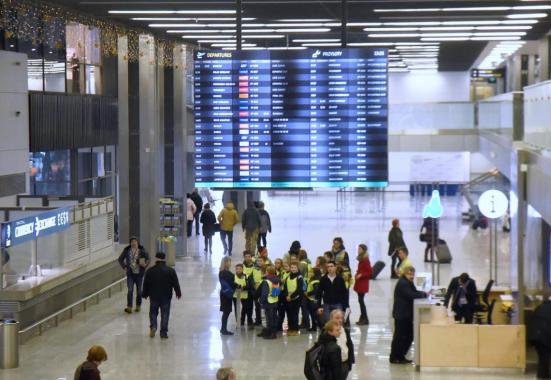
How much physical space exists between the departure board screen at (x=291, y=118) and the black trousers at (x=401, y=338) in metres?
2.28

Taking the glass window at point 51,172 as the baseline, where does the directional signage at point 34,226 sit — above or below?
below

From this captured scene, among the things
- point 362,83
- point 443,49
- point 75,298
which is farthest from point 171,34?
point 443,49

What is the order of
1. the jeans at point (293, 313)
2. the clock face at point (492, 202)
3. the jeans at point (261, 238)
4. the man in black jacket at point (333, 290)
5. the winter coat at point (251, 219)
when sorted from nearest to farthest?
the man in black jacket at point (333, 290) → the jeans at point (293, 313) → the clock face at point (492, 202) → the winter coat at point (251, 219) → the jeans at point (261, 238)

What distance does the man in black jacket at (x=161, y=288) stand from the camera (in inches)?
691

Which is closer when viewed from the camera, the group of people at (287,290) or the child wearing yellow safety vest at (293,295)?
the group of people at (287,290)

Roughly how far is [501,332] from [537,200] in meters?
2.25

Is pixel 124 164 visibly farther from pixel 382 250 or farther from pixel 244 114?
pixel 244 114

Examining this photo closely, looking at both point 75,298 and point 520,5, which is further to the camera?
point 75,298

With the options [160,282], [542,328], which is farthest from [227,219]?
[542,328]

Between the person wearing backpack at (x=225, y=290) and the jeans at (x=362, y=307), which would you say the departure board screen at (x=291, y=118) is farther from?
the jeans at (x=362, y=307)

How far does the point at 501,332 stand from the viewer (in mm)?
15523

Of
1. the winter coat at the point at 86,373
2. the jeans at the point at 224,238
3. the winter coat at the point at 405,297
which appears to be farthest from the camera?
the jeans at the point at 224,238

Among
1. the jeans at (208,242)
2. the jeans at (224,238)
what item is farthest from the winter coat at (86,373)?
the jeans at (208,242)

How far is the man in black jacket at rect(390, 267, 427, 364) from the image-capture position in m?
15.9
